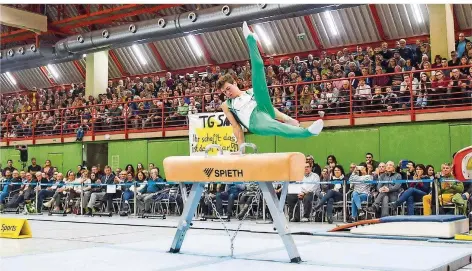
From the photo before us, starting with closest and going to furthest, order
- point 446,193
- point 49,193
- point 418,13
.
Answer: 1. point 446,193
2. point 49,193
3. point 418,13

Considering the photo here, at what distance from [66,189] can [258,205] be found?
6.33m

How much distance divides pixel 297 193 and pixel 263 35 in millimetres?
10660

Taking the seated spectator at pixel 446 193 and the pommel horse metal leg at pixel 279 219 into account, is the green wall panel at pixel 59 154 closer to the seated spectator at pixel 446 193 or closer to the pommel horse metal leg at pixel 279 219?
the seated spectator at pixel 446 193

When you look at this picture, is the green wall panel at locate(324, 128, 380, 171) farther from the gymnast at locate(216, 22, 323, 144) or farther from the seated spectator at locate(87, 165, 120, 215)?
the gymnast at locate(216, 22, 323, 144)

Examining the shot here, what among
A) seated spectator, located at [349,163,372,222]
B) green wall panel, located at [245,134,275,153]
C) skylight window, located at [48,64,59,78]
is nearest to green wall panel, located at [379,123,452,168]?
seated spectator, located at [349,163,372,222]

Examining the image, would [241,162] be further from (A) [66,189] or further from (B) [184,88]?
(B) [184,88]

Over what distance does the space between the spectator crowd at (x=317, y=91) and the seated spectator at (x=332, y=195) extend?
1522 millimetres

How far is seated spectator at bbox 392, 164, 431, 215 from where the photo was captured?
9.52m

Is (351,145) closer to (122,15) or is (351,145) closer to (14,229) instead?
(14,229)

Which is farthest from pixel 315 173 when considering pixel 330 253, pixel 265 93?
pixel 265 93

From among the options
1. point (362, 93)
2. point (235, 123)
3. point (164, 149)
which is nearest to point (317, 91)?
point (362, 93)

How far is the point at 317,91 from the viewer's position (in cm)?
1279

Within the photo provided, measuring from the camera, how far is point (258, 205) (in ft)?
35.4

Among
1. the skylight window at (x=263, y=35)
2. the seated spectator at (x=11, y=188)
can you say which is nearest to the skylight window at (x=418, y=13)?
the skylight window at (x=263, y=35)
